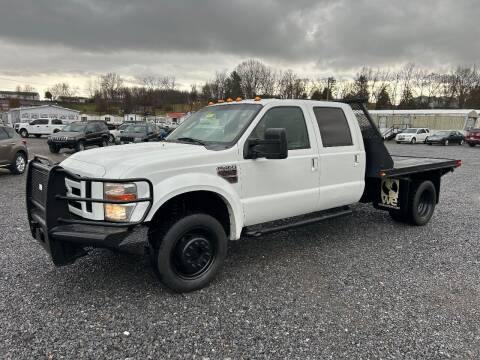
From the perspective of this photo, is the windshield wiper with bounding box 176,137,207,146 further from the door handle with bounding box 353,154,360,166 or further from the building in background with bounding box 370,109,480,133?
the building in background with bounding box 370,109,480,133

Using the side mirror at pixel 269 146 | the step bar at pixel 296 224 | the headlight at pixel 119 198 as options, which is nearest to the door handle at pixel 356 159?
the step bar at pixel 296 224

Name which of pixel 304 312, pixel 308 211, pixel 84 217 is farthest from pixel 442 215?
pixel 84 217

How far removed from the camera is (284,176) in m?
4.36

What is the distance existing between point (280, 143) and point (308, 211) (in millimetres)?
1403

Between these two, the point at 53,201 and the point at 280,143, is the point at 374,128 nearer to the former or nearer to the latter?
the point at 280,143

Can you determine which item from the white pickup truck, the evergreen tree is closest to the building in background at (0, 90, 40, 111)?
the evergreen tree

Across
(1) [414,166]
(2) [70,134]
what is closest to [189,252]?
(1) [414,166]

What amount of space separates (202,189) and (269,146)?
778mm

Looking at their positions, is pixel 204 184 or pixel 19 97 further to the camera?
pixel 19 97

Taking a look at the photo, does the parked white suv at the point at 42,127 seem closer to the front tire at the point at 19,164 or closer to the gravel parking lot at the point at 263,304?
the front tire at the point at 19,164

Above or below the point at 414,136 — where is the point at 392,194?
below

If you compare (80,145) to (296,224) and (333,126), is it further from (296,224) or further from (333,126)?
(296,224)

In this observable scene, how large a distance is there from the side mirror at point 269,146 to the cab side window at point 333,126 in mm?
1188

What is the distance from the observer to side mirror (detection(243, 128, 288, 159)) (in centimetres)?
365
